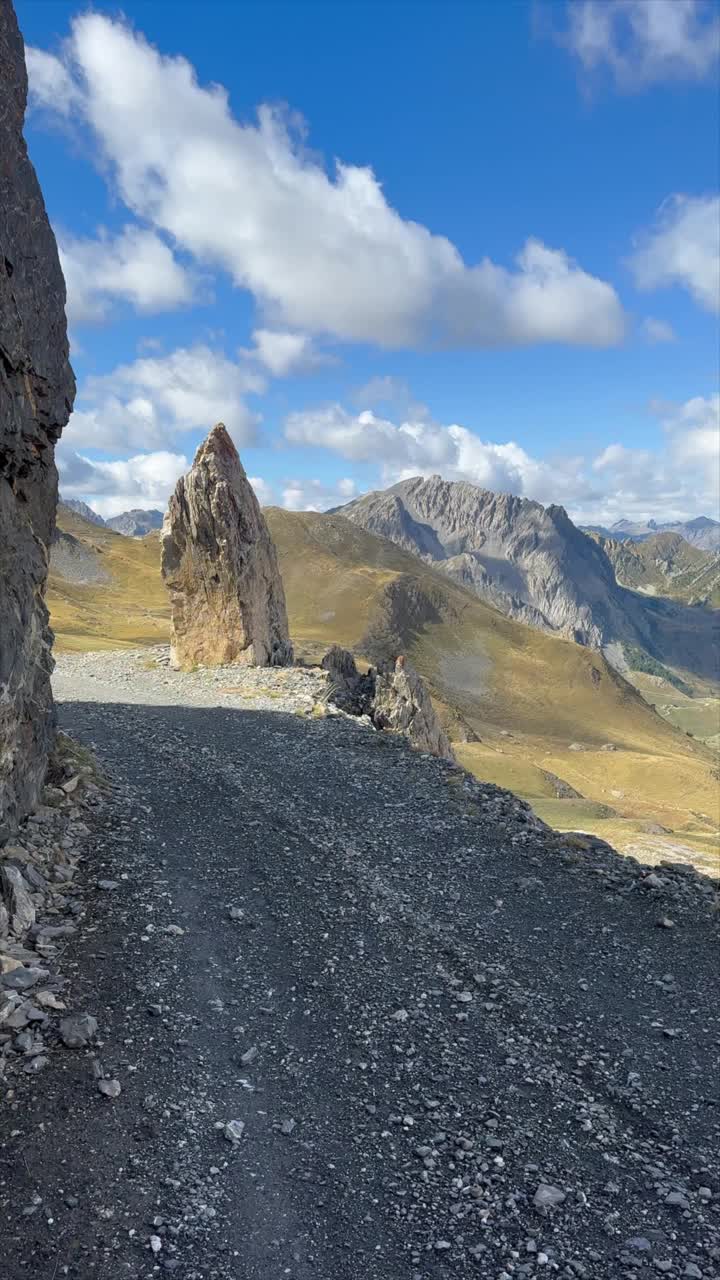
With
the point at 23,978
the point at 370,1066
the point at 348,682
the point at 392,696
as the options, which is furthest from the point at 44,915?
the point at 392,696

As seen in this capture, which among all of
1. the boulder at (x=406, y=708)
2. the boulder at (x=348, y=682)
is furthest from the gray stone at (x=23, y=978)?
the boulder at (x=406, y=708)

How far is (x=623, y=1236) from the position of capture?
6.38 metres

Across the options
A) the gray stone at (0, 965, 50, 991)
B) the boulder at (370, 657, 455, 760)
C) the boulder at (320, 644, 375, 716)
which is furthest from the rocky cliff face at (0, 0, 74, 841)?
the boulder at (370, 657, 455, 760)

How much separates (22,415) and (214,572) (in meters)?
28.8

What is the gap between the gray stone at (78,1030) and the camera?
8062mm

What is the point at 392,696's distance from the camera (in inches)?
1708

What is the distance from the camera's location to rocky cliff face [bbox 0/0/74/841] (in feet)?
38.1

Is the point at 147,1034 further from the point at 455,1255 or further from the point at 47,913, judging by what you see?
the point at 455,1255

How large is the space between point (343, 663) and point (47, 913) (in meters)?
34.6

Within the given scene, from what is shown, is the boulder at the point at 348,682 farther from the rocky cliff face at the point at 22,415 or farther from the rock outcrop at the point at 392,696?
the rocky cliff face at the point at 22,415

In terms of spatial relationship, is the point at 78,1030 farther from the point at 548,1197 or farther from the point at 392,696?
the point at 392,696

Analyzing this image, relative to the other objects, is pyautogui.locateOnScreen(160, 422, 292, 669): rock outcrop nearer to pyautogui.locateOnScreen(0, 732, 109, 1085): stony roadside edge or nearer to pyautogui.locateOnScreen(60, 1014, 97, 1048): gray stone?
pyautogui.locateOnScreen(0, 732, 109, 1085): stony roadside edge

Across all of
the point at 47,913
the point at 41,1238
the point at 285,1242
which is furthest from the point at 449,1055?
the point at 47,913

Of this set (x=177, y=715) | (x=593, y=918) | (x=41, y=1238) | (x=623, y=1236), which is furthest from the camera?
(x=177, y=715)
